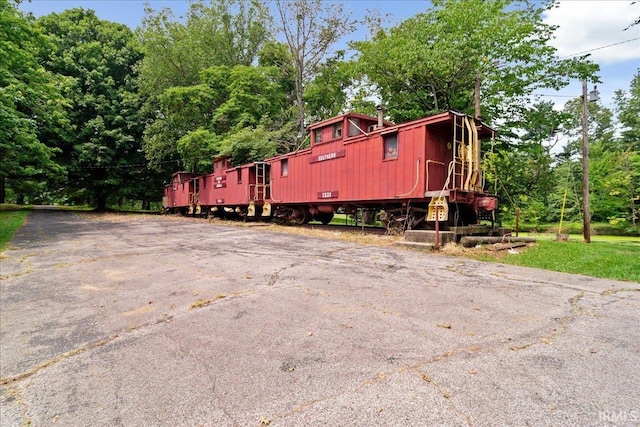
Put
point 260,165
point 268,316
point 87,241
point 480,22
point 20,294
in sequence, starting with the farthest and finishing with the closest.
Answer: point 260,165, point 480,22, point 87,241, point 20,294, point 268,316

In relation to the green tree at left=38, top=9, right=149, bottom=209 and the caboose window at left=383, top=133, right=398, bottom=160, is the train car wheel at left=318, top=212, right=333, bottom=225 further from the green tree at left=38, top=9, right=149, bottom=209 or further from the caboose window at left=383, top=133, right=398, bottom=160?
the green tree at left=38, top=9, right=149, bottom=209

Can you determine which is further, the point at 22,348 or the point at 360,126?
the point at 360,126

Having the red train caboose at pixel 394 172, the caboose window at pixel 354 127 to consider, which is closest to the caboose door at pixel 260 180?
the red train caboose at pixel 394 172

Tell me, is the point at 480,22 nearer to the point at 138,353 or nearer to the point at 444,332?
the point at 444,332

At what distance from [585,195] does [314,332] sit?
1495 cm

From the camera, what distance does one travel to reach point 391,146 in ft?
34.4

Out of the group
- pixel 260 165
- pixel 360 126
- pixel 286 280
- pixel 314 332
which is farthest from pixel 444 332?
pixel 260 165

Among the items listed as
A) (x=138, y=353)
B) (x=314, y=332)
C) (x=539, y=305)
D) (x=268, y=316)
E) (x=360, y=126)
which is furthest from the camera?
(x=360, y=126)

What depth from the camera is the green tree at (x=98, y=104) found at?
27844 millimetres

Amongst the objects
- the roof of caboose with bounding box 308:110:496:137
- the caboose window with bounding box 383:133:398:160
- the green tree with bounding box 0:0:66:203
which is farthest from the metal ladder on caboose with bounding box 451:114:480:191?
the green tree with bounding box 0:0:66:203

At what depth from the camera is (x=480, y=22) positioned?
15.0 m

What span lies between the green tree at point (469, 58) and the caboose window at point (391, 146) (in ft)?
22.6

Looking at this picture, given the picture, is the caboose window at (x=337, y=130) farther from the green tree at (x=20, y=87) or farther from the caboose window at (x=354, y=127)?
the green tree at (x=20, y=87)

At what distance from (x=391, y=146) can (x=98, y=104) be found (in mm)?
29219
